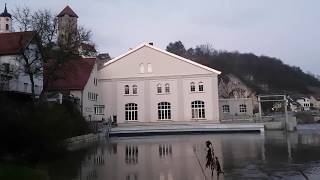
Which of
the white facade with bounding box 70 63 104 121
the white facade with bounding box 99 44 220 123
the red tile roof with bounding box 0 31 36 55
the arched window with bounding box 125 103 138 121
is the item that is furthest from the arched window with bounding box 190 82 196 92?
the red tile roof with bounding box 0 31 36 55

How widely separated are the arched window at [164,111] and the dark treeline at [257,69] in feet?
157

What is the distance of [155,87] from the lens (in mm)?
67125

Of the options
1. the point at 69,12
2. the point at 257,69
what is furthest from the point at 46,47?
the point at 257,69

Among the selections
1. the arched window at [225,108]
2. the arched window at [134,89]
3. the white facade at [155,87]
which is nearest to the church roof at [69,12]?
the white facade at [155,87]

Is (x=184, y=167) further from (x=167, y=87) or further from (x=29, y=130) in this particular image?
(x=167, y=87)

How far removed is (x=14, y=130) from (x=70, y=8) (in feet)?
199

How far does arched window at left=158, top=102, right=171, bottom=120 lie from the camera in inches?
2621

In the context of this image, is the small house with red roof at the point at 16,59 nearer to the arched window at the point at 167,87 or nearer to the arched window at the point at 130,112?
the arched window at the point at 130,112

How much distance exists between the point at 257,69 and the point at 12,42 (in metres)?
86.7

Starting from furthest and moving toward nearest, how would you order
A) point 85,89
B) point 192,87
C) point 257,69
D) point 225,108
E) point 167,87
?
point 257,69, point 225,108, point 167,87, point 192,87, point 85,89

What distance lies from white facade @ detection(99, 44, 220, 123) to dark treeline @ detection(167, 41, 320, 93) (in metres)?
47.2

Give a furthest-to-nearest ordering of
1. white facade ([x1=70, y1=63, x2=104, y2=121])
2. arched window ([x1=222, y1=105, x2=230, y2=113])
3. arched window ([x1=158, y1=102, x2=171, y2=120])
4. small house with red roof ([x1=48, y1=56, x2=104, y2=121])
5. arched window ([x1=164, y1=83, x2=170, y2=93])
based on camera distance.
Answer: arched window ([x1=222, y1=105, x2=230, y2=113]) → arched window ([x1=164, y1=83, x2=170, y2=93]) → arched window ([x1=158, y1=102, x2=171, y2=120]) → white facade ([x1=70, y1=63, x2=104, y2=121]) → small house with red roof ([x1=48, y1=56, x2=104, y2=121])

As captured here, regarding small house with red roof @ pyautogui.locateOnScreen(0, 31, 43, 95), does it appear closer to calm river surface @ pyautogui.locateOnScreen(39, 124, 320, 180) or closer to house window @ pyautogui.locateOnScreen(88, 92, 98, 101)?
house window @ pyautogui.locateOnScreen(88, 92, 98, 101)

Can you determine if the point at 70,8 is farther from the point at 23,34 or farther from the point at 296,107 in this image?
the point at 296,107
